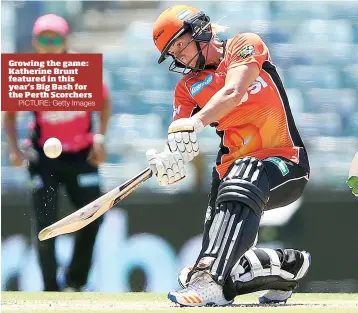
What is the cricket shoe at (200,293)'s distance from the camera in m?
4.16

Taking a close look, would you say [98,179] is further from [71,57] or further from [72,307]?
[72,307]

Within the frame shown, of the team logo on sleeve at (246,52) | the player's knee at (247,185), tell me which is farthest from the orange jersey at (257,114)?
the player's knee at (247,185)

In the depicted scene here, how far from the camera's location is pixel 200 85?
485 cm

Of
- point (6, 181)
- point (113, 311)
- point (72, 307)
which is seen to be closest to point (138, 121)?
point (6, 181)

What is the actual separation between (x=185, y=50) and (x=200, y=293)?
1.22m

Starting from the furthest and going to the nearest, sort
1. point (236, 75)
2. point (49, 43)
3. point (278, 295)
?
point (49, 43) < point (278, 295) < point (236, 75)

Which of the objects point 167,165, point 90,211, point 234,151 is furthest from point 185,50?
point 90,211

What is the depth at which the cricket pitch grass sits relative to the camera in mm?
4082

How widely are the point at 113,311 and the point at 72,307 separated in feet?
1.98

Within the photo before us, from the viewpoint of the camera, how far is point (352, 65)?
6.44 metres

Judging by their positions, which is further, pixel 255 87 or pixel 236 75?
pixel 255 87

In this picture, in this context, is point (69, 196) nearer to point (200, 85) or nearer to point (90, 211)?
point (200, 85)

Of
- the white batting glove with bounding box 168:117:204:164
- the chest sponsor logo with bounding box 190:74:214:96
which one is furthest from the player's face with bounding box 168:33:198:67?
the white batting glove with bounding box 168:117:204:164

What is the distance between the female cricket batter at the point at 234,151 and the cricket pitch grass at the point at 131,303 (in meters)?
0.16
